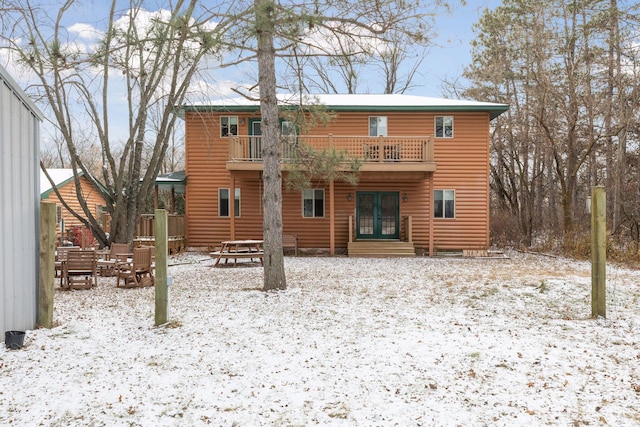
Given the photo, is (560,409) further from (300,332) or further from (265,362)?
(300,332)

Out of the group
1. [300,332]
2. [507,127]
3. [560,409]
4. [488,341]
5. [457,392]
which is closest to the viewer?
[560,409]

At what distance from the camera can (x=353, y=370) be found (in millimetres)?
4730

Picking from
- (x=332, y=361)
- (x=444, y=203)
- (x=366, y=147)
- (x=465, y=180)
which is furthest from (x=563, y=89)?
(x=332, y=361)

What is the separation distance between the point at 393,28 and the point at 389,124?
10.3 m

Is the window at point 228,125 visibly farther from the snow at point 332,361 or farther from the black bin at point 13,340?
the black bin at point 13,340

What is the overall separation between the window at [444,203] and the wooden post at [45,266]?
14.8 m

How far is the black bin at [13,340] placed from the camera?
17.4ft

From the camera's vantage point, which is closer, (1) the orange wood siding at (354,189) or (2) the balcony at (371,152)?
(2) the balcony at (371,152)

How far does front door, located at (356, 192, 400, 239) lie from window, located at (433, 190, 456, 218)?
1.55 meters

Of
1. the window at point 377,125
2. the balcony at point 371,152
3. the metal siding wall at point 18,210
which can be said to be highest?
the window at point 377,125

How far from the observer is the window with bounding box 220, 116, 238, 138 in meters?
18.6

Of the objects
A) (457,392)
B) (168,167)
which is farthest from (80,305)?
(168,167)

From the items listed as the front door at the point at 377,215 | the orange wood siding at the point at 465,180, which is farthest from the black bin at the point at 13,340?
the orange wood siding at the point at 465,180

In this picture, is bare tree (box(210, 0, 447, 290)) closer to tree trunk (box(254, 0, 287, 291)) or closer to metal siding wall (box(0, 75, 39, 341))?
tree trunk (box(254, 0, 287, 291))
